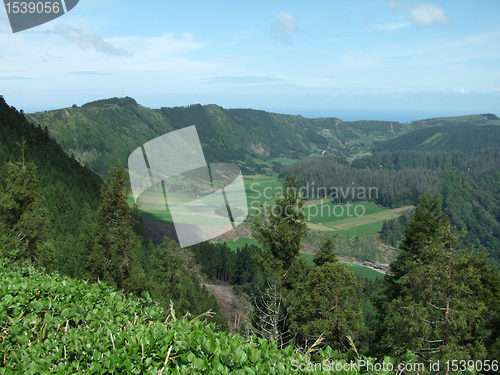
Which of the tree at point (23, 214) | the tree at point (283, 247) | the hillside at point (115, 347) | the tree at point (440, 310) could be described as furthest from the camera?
the tree at point (283, 247)

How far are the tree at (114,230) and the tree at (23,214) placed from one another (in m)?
2.83

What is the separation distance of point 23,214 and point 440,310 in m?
20.1

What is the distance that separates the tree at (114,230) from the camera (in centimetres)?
1769

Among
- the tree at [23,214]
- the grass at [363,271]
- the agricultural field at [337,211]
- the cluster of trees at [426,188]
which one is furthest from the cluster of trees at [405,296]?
the cluster of trees at [426,188]

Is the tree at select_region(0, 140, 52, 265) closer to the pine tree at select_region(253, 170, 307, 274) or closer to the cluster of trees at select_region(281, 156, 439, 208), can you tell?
the pine tree at select_region(253, 170, 307, 274)

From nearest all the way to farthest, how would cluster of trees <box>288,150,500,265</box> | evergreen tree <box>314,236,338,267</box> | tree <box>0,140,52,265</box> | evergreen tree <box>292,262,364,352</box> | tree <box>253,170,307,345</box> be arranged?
evergreen tree <box>292,262,364,352</box>
tree <box>0,140,52,265</box>
tree <box>253,170,307,345</box>
evergreen tree <box>314,236,338,267</box>
cluster of trees <box>288,150,500,265</box>

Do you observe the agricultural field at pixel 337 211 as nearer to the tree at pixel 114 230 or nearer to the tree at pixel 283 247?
the tree at pixel 283 247

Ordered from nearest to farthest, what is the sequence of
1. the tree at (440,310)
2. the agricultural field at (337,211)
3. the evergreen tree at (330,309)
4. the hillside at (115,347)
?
the hillside at (115,347)
the tree at (440,310)
the evergreen tree at (330,309)
the agricultural field at (337,211)

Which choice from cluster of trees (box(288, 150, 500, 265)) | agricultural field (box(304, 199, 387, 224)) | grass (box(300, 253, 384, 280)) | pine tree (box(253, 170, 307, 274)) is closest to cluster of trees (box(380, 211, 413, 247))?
agricultural field (box(304, 199, 387, 224))

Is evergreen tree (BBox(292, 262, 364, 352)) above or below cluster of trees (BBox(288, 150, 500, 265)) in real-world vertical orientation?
above

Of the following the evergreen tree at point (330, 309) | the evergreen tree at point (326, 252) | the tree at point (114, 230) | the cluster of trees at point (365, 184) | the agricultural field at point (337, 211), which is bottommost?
the agricultural field at point (337, 211)

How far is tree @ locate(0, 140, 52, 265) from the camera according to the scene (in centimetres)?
1731

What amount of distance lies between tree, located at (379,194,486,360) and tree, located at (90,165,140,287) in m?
13.4

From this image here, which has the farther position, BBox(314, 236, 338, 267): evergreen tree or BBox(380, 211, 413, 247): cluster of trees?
BBox(380, 211, 413, 247): cluster of trees
